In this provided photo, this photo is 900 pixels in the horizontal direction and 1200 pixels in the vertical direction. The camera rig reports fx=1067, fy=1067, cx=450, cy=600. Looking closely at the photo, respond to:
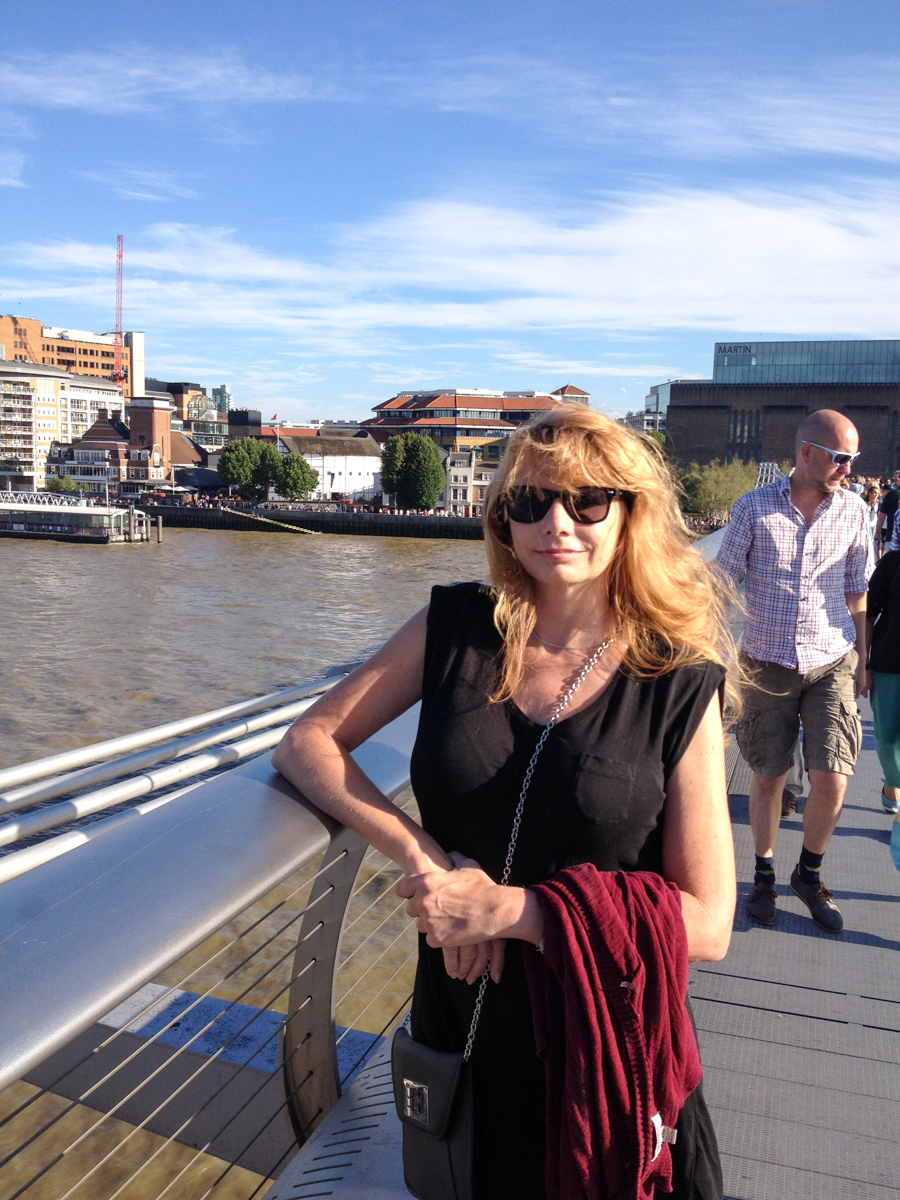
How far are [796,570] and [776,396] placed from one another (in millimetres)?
75314

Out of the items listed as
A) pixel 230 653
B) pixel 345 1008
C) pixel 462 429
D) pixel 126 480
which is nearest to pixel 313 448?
pixel 462 429

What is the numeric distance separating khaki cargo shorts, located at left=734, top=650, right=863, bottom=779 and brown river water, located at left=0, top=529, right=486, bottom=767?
1231cm

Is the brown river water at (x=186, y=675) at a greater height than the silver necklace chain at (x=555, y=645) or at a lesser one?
lesser

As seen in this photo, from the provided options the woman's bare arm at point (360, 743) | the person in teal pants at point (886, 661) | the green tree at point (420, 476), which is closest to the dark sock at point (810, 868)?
the person in teal pants at point (886, 661)

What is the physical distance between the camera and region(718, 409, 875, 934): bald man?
9.43ft

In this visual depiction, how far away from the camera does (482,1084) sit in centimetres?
128

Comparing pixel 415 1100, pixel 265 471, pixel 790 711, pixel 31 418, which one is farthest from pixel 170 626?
pixel 31 418

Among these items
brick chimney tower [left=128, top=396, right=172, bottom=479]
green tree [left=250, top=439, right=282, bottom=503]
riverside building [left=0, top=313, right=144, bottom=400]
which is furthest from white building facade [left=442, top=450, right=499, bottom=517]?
riverside building [left=0, top=313, right=144, bottom=400]

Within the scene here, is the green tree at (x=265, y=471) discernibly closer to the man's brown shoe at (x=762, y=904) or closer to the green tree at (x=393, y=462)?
the green tree at (x=393, y=462)

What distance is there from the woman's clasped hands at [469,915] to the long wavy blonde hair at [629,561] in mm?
241

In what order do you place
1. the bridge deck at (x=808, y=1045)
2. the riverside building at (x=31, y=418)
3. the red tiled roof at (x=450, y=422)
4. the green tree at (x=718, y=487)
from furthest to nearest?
1. the riverside building at (x=31, y=418)
2. the red tiled roof at (x=450, y=422)
3. the green tree at (x=718, y=487)
4. the bridge deck at (x=808, y=1045)

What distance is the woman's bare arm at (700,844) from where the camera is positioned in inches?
51.1

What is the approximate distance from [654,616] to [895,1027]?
53.6 inches

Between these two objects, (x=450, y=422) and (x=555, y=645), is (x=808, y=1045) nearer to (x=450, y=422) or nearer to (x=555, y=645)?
(x=555, y=645)
